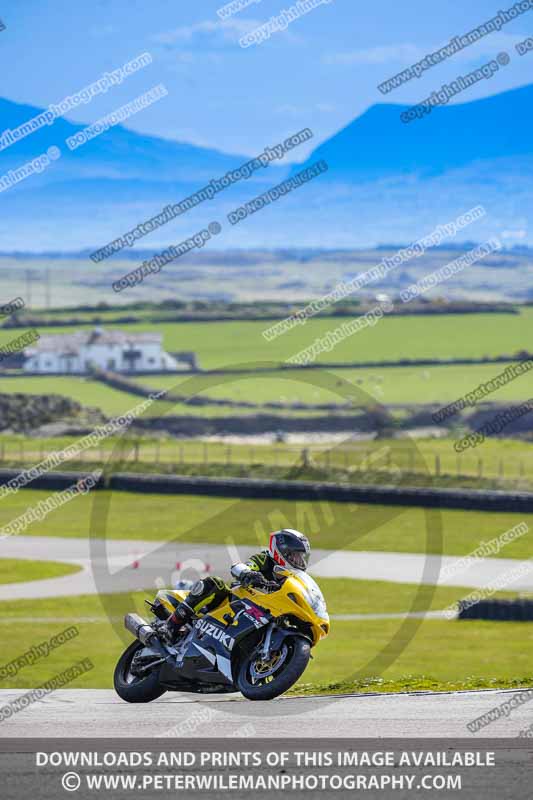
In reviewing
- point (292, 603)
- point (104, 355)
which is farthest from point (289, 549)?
point (104, 355)

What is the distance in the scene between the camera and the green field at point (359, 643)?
101ft

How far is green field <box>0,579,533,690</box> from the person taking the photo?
30891 millimetres

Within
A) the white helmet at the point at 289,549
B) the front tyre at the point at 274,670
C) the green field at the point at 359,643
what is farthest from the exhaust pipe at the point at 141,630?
the green field at the point at 359,643

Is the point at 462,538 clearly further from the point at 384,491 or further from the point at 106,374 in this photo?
the point at 106,374

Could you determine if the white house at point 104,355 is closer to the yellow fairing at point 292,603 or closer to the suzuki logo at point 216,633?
the suzuki logo at point 216,633

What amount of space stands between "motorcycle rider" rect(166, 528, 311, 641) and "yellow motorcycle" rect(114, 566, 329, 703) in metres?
0.10

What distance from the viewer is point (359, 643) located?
35.9 m

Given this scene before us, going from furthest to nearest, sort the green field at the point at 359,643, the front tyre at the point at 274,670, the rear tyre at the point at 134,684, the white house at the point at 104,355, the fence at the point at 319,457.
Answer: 1. the white house at the point at 104,355
2. the fence at the point at 319,457
3. the green field at the point at 359,643
4. the rear tyre at the point at 134,684
5. the front tyre at the point at 274,670

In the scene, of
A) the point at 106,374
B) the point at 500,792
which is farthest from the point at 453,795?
the point at 106,374

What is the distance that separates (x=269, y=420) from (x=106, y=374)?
36409mm

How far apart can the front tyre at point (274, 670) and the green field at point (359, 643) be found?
43.4ft

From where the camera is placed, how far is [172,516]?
6353 cm

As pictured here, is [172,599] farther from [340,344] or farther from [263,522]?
[340,344]

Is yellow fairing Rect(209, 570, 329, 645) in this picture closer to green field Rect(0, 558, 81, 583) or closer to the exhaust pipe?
the exhaust pipe
